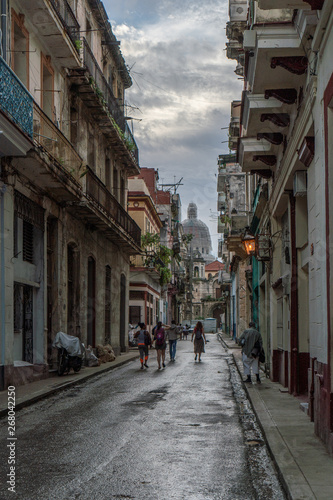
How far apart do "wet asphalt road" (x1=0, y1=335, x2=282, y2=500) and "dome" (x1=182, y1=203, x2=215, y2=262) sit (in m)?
128

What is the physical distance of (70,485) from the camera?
20.3 feet

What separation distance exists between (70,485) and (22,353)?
34.1ft

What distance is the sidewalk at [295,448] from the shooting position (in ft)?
19.4

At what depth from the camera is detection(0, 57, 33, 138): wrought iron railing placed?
12.6m

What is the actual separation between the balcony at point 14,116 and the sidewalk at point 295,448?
665 cm

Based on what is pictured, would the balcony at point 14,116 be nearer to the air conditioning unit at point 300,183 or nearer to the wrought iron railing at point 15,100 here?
the wrought iron railing at point 15,100

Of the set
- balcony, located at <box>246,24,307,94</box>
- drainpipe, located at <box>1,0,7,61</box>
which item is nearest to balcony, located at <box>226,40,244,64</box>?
drainpipe, located at <box>1,0,7,61</box>

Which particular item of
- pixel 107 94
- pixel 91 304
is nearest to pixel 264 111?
pixel 107 94

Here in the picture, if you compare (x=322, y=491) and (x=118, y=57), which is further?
(x=118, y=57)

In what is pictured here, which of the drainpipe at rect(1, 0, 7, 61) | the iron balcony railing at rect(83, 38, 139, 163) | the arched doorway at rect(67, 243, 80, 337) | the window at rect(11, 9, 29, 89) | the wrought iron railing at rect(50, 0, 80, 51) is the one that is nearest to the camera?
the drainpipe at rect(1, 0, 7, 61)

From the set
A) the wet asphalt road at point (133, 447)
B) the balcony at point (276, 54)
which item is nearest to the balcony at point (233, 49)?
the balcony at point (276, 54)

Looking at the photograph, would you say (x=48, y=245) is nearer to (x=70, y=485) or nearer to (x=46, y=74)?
(x=46, y=74)

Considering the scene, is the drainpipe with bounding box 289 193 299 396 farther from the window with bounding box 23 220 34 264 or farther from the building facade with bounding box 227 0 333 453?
the window with bounding box 23 220 34 264

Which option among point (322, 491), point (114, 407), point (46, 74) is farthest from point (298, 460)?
point (46, 74)
